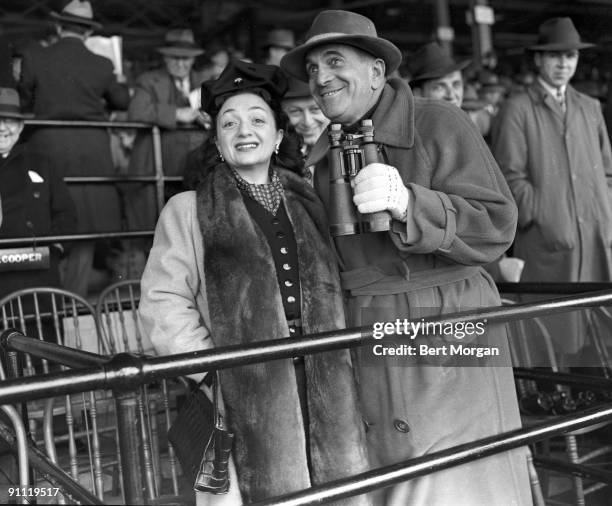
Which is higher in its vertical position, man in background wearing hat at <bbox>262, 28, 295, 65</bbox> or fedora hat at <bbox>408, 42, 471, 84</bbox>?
man in background wearing hat at <bbox>262, 28, 295, 65</bbox>

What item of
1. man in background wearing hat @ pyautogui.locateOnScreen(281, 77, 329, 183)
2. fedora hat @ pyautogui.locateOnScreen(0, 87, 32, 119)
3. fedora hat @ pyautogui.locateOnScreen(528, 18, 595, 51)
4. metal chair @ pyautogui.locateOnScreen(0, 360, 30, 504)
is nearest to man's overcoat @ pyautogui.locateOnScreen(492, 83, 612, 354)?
A: fedora hat @ pyautogui.locateOnScreen(528, 18, 595, 51)

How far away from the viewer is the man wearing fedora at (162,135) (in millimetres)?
5770

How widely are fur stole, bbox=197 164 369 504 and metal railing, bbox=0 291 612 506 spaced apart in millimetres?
464

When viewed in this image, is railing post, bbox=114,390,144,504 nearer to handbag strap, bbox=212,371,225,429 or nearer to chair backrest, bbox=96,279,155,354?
handbag strap, bbox=212,371,225,429

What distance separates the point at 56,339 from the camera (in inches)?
171

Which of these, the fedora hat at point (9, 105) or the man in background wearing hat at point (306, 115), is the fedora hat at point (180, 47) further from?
the man in background wearing hat at point (306, 115)

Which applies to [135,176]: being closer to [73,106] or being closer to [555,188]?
[73,106]

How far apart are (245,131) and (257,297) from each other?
1.70ft

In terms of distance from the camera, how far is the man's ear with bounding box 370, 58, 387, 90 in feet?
8.05

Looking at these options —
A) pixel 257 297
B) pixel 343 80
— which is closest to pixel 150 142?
pixel 343 80

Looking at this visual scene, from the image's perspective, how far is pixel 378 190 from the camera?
6.70 ft

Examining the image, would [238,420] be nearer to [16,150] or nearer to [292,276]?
[292,276]

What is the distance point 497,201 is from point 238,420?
3.14 feet

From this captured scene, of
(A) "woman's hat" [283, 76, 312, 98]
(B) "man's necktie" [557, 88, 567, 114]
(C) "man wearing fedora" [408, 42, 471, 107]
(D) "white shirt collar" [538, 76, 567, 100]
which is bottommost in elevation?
(B) "man's necktie" [557, 88, 567, 114]
